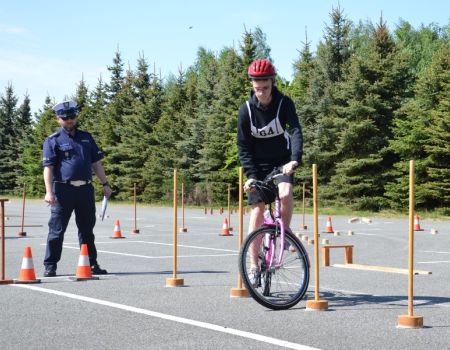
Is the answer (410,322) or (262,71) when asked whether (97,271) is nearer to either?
(262,71)

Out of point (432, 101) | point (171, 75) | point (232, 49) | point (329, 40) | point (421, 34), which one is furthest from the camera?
point (171, 75)

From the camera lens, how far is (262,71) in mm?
7645

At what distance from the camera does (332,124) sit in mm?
44594

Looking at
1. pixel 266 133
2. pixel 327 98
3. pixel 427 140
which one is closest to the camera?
pixel 266 133

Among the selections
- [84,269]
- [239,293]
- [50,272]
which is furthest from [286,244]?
[50,272]

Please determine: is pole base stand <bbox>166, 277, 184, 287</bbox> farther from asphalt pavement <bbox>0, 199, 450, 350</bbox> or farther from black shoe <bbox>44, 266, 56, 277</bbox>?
black shoe <bbox>44, 266, 56, 277</bbox>

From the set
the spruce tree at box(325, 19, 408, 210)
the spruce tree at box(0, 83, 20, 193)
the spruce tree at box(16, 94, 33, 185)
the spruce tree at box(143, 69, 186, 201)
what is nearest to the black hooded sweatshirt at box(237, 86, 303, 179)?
the spruce tree at box(325, 19, 408, 210)

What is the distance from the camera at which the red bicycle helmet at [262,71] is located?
7.64 m

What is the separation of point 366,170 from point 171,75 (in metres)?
72.5

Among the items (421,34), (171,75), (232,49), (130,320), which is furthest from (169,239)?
(171,75)

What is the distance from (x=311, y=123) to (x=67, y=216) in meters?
37.4

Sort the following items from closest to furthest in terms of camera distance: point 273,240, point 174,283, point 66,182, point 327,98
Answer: point 273,240 → point 174,283 → point 66,182 → point 327,98

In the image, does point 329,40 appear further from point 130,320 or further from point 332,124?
point 130,320

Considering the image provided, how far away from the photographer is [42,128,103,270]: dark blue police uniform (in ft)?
35.1
